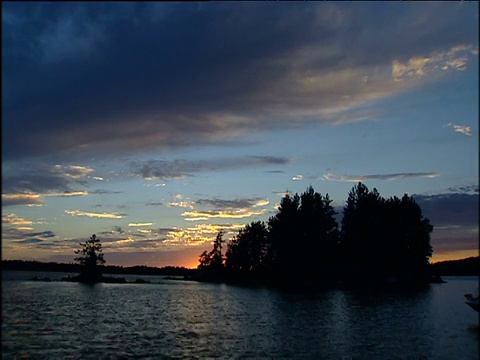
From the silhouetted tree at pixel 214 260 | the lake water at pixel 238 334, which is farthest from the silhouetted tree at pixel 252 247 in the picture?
the lake water at pixel 238 334

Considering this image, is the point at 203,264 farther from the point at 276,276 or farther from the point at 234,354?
the point at 234,354

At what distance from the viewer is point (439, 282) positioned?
407 ft

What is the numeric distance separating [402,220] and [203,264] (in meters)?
104

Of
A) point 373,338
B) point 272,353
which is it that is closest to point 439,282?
point 373,338

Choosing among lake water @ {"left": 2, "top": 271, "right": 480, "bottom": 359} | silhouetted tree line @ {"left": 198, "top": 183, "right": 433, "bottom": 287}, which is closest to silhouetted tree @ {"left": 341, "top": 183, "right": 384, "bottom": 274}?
silhouetted tree line @ {"left": 198, "top": 183, "right": 433, "bottom": 287}

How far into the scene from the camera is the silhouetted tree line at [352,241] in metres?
100

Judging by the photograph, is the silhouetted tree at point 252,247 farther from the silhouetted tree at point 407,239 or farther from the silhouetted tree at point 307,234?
the silhouetted tree at point 407,239

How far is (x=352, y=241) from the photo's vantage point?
121 m

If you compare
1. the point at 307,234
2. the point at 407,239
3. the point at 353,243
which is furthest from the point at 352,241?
the point at 407,239

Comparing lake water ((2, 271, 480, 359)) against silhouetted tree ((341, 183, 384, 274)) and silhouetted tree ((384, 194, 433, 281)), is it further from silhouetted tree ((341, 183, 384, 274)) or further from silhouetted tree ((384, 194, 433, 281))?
silhouetted tree ((341, 183, 384, 274))

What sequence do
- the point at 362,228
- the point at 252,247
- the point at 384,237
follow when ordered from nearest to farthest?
the point at 384,237
the point at 362,228
the point at 252,247

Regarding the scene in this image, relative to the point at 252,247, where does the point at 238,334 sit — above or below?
below

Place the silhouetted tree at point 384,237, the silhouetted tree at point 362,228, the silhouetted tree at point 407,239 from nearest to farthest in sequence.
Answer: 1. the silhouetted tree at point 407,239
2. the silhouetted tree at point 384,237
3. the silhouetted tree at point 362,228

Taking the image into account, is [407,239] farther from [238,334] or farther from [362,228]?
[238,334]
